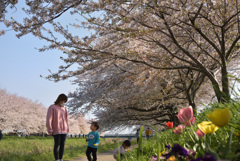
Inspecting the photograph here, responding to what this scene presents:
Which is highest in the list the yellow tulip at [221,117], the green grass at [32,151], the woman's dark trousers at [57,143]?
the yellow tulip at [221,117]

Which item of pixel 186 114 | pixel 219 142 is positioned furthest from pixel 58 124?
pixel 219 142

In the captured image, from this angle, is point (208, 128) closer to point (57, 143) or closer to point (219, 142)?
point (219, 142)

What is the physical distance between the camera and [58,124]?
637 centimetres

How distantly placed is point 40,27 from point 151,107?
1054cm

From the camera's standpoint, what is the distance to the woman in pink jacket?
247 inches

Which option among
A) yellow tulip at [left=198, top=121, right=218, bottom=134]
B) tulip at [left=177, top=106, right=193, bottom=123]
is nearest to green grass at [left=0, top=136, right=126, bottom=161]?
tulip at [left=177, top=106, right=193, bottom=123]

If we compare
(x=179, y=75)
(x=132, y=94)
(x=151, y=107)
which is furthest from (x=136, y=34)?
(x=151, y=107)

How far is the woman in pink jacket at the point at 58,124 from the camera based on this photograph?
627 cm

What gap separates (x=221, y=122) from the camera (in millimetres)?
1318

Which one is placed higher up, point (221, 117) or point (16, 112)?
point (16, 112)

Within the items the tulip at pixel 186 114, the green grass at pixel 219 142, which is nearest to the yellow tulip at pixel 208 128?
the green grass at pixel 219 142

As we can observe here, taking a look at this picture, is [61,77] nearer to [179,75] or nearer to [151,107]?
[179,75]

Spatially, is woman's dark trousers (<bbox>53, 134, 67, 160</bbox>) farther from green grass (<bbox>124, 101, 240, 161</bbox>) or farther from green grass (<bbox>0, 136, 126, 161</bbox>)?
green grass (<bbox>124, 101, 240, 161</bbox>)

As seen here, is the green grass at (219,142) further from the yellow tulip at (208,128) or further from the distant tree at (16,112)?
the distant tree at (16,112)
